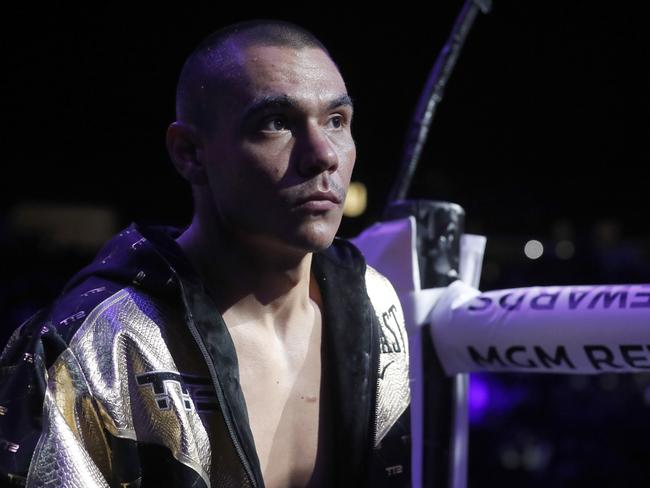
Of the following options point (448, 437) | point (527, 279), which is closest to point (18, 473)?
point (448, 437)

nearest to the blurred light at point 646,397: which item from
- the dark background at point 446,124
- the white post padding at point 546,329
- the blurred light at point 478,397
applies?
the dark background at point 446,124

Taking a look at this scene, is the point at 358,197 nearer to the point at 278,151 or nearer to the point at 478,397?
the point at 478,397

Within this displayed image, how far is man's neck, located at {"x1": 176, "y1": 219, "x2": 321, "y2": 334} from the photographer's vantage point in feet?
4.06

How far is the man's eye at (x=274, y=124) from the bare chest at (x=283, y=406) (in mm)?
315

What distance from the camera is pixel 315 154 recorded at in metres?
1.15

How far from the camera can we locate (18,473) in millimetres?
1007

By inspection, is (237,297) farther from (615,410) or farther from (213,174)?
(615,410)

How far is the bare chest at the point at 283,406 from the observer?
1221mm

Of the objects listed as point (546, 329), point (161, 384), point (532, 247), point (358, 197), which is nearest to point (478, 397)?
point (546, 329)

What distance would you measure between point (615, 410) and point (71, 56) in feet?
12.2

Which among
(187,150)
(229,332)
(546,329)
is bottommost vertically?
(229,332)

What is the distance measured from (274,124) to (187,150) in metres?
0.15

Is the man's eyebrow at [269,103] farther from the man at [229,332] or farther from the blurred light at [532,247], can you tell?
the blurred light at [532,247]

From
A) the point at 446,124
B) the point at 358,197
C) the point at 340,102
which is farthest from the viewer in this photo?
the point at 358,197
